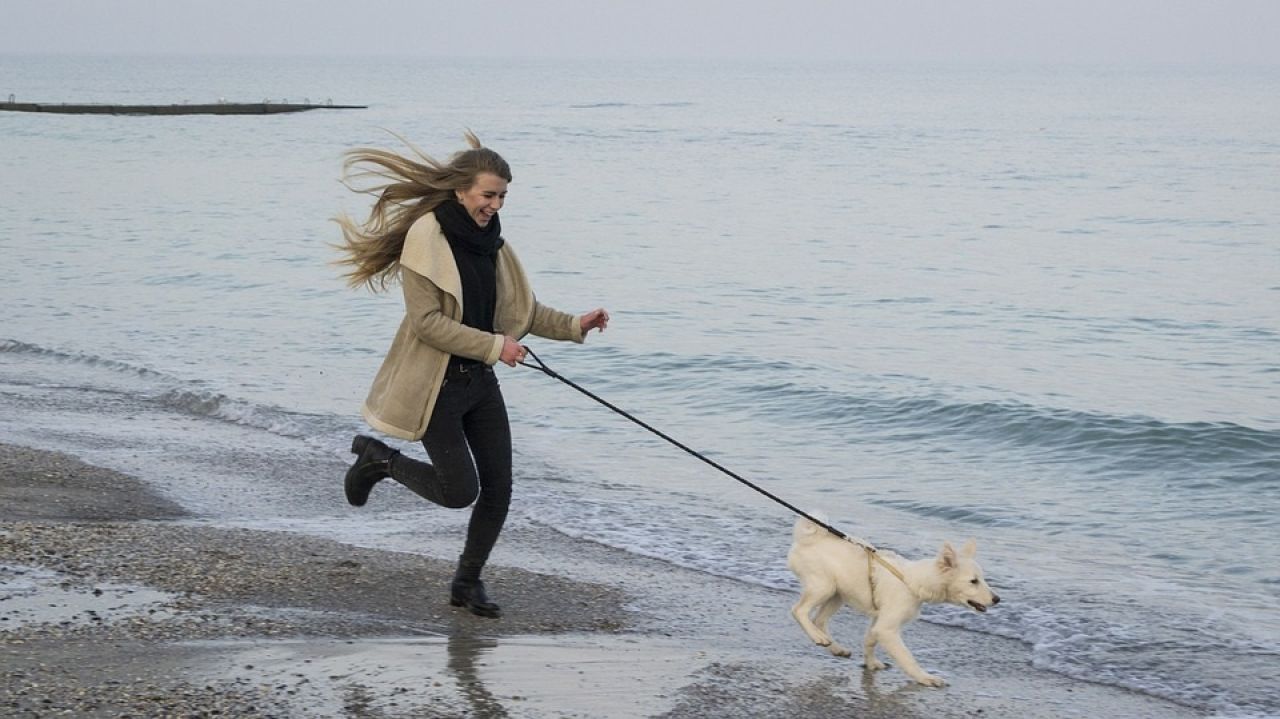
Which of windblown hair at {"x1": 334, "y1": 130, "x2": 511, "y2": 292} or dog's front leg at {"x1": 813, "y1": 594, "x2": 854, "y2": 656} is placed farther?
dog's front leg at {"x1": 813, "y1": 594, "x2": 854, "y2": 656}

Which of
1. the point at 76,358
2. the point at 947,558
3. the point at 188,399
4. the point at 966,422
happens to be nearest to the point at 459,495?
the point at 947,558

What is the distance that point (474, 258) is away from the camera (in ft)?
19.4

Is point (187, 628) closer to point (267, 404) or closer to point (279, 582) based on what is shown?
point (279, 582)

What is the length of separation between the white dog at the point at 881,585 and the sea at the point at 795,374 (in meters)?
1.01

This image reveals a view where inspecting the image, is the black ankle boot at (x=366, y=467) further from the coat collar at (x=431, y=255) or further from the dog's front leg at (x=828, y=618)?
the dog's front leg at (x=828, y=618)

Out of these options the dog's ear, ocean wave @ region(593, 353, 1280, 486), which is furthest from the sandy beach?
ocean wave @ region(593, 353, 1280, 486)

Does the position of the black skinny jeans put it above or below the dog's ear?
above

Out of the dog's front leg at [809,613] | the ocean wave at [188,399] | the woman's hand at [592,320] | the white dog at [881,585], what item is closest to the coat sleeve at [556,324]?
the woman's hand at [592,320]

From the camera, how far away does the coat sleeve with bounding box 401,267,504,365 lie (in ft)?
18.6

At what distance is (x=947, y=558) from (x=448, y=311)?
84.6 inches

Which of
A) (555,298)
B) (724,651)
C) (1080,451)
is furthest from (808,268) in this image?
(724,651)

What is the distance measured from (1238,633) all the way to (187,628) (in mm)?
4825

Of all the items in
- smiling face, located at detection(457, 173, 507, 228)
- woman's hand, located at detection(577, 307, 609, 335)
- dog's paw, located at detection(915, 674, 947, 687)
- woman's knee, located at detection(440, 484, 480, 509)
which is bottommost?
dog's paw, located at detection(915, 674, 947, 687)

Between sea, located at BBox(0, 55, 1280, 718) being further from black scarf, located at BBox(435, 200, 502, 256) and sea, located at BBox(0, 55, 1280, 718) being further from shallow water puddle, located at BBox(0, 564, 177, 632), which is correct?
black scarf, located at BBox(435, 200, 502, 256)
